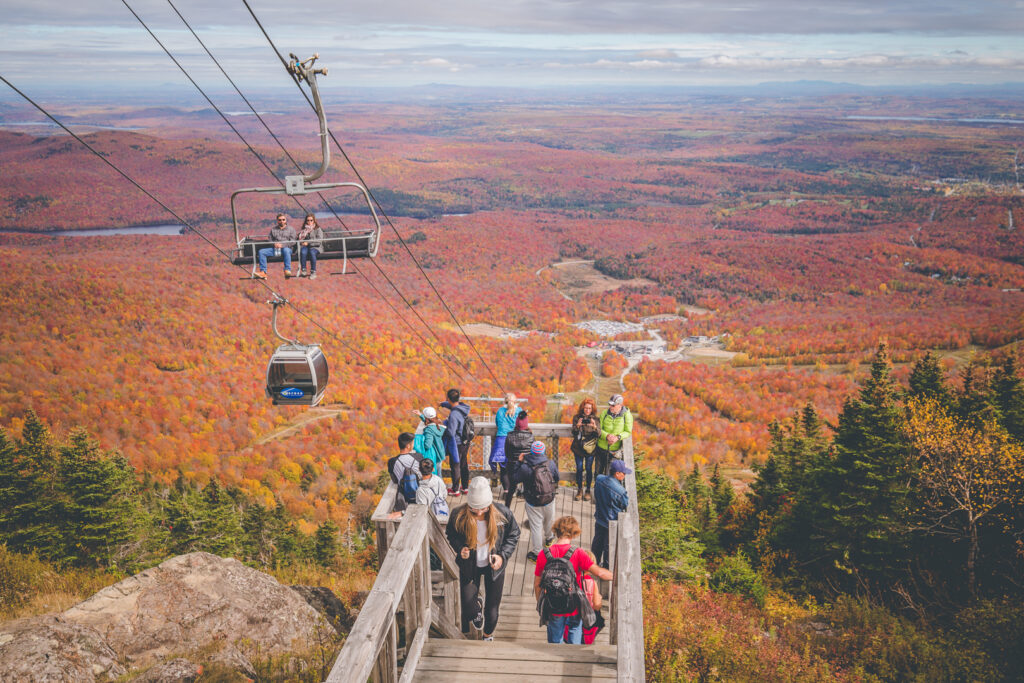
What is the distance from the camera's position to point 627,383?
84.4 meters

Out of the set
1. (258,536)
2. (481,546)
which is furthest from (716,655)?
(258,536)

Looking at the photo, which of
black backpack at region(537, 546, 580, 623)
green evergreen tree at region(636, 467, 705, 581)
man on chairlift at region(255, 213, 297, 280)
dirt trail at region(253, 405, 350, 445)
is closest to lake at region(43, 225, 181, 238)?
dirt trail at region(253, 405, 350, 445)

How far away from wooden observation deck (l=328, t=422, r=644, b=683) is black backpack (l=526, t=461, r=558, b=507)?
1207 millimetres

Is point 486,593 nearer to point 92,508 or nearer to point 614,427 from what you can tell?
point 614,427

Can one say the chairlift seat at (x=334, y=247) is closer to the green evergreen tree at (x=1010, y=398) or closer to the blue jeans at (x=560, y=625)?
the blue jeans at (x=560, y=625)

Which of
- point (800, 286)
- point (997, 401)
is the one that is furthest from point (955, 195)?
point (997, 401)

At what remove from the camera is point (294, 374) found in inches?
344

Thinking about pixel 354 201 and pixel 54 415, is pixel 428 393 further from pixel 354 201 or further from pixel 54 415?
pixel 354 201

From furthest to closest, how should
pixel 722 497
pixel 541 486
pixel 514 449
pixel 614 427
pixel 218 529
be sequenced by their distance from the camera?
pixel 722 497 < pixel 218 529 < pixel 614 427 < pixel 514 449 < pixel 541 486

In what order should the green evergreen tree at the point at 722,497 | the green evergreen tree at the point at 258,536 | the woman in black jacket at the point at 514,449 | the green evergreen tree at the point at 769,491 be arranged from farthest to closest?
the green evergreen tree at the point at 722,497 < the green evergreen tree at the point at 258,536 < the green evergreen tree at the point at 769,491 < the woman in black jacket at the point at 514,449

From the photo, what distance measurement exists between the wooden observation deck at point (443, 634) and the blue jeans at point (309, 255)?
4945mm

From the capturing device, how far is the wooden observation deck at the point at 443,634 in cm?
381

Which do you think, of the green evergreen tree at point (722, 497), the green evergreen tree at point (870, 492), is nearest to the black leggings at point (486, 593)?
the green evergreen tree at point (870, 492)

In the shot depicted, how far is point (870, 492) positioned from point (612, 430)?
42.3 ft
